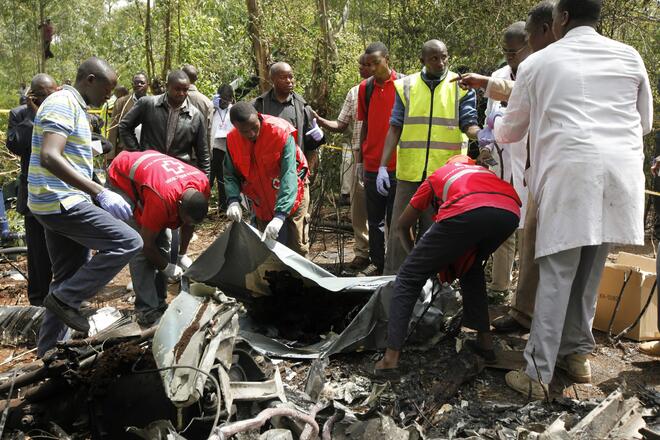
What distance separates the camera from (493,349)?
3.42 m

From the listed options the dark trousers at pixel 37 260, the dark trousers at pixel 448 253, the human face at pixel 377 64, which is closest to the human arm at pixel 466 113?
the human face at pixel 377 64

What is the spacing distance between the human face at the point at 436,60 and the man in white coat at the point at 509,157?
37 cm

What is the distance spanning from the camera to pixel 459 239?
2971 millimetres

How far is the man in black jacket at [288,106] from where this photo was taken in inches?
189

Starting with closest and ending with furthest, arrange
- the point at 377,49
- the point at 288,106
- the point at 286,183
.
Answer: the point at 286,183 → the point at 377,49 → the point at 288,106

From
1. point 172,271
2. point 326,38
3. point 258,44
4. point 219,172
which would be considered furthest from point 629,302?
point 258,44

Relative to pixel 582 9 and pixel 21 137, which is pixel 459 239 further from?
pixel 21 137

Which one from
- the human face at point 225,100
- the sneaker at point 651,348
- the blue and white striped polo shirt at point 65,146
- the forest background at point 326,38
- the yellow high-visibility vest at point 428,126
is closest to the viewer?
the blue and white striped polo shirt at point 65,146

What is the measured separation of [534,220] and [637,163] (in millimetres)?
839

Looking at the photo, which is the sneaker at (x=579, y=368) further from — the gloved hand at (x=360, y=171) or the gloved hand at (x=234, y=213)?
the gloved hand at (x=360, y=171)

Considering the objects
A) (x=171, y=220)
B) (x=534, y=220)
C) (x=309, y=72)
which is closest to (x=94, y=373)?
(x=171, y=220)

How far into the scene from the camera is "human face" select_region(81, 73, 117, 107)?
3.38 metres

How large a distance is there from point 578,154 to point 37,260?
355cm

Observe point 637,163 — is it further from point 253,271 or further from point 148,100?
point 148,100
